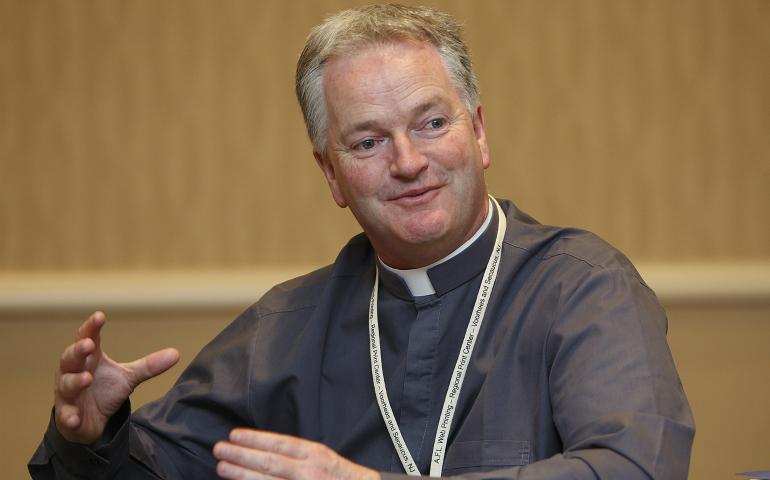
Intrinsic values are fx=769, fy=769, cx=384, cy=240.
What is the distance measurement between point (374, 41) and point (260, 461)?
1.03 meters

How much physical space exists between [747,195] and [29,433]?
304 centimetres

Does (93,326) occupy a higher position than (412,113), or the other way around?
(412,113)

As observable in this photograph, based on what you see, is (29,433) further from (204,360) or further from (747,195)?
(747,195)

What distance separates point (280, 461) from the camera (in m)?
1.16

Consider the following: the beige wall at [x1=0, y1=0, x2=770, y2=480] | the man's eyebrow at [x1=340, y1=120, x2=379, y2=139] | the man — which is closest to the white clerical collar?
the man

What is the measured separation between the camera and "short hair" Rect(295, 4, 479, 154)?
1808 mm

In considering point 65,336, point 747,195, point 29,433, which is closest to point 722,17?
point 747,195

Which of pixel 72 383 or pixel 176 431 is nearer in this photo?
pixel 72 383

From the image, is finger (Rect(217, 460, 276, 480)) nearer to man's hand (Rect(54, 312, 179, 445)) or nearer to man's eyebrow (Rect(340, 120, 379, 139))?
man's hand (Rect(54, 312, 179, 445))

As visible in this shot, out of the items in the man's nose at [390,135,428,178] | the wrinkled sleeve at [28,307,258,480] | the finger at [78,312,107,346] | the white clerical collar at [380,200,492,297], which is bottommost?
the wrinkled sleeve at [28,307,258,480]

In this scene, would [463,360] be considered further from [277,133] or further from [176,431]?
[277,133]

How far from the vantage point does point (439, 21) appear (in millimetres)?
1888

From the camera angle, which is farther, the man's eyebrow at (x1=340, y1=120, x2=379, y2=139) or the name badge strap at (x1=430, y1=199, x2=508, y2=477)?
the man's eyebrow at (x1=340, y1=120, x2=379, y2=139)

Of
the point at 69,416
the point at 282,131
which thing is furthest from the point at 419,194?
the point at 282,131
